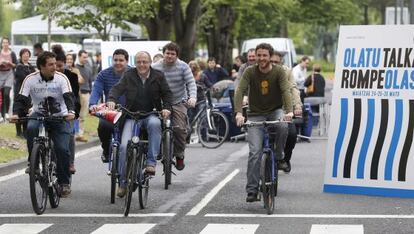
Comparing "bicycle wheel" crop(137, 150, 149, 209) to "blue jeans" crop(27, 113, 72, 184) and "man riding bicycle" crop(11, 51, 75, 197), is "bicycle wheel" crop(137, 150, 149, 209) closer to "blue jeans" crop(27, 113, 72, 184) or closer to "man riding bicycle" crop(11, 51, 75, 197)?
"man riding bicycle" crop(11, 51, 75, 197)

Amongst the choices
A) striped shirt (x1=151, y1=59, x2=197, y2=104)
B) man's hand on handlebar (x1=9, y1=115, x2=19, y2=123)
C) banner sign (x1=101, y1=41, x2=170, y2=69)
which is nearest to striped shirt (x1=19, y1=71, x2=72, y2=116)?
man's hand on handlebar (x1=9, y1=115, x2=19, y2=123)

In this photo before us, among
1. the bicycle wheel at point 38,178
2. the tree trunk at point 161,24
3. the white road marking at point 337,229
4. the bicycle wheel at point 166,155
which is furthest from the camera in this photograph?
the tree trunk at point 161,24

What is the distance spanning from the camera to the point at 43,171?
1254cm

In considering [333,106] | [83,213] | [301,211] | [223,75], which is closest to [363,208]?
[301,211]

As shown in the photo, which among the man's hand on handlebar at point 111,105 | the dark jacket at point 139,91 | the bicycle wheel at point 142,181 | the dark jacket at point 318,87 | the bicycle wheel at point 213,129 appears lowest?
the bicycle wheel at point 213,129

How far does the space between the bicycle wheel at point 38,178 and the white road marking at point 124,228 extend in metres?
1.04

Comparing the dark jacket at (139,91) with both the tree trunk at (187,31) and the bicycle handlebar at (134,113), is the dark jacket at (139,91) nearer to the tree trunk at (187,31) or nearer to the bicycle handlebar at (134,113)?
the bicycle handlebar at (134,113)

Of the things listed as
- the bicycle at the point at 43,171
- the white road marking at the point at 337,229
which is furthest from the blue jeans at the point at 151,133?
the white road marking at the point at 337,229

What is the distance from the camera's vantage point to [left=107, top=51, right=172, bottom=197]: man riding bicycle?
509 inches

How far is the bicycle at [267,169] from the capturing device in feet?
40.2

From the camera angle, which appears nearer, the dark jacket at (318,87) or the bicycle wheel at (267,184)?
the bicycle wheel at (267,184)

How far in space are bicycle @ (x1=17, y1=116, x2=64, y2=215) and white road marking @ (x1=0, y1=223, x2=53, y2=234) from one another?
2.03 ft

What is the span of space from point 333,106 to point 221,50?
3628 cm

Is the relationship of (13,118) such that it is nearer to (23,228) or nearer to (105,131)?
(23,228)
